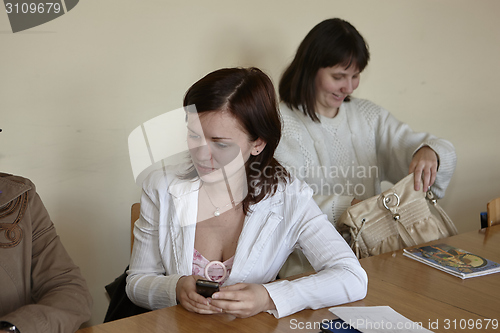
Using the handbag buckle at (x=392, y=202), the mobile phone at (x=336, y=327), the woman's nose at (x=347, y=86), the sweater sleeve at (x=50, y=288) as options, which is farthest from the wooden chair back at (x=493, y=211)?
the sweater sleeve at (x=50, y=288)

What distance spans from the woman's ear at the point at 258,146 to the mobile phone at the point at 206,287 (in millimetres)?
541

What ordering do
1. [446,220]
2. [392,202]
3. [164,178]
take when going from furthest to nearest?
[446,220]
[392,202]
[164,178]

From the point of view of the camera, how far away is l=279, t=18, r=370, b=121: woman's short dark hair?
2328mm

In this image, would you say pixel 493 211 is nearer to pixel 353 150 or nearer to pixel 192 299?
pixel 353 150

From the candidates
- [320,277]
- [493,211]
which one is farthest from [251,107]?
[493,211]

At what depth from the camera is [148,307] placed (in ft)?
4.96

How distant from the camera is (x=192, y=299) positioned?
1.32 meters

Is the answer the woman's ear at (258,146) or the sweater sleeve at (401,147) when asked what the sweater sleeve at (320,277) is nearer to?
the woman's ear at (258,146)

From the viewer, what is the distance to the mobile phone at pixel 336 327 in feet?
4.05

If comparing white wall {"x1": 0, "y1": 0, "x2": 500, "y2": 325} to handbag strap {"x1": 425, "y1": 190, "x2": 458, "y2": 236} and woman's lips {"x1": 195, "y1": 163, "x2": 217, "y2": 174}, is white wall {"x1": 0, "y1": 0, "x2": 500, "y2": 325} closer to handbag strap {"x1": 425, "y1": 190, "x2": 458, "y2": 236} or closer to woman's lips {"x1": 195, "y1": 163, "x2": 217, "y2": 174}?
woman's lips {"x1": 195, "y1": 163, "x2": 217, "y2": 174}

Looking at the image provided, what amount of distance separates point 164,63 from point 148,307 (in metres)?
1.21

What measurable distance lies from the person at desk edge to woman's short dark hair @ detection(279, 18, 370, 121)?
1395 mm

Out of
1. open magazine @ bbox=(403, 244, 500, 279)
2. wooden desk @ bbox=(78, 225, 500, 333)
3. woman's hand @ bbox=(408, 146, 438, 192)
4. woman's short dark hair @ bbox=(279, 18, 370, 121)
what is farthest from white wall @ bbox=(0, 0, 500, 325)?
open magazine @ bbox=(403, 244, 500, 279)

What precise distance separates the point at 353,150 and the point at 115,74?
3.90ft
